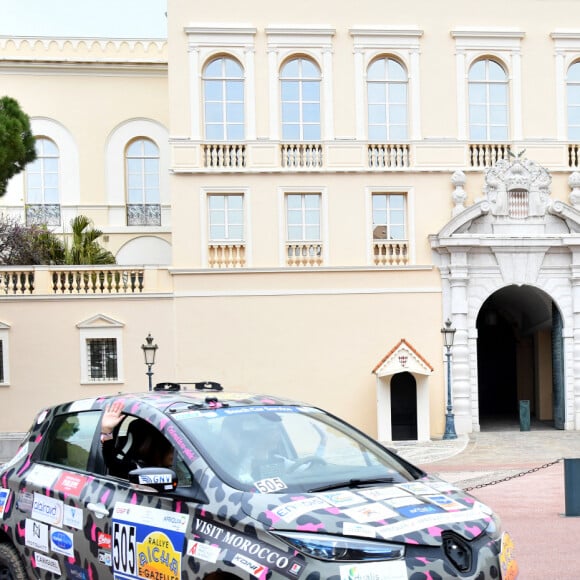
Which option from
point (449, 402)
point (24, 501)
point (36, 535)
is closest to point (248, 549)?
point (36, 535)

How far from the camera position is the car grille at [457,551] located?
213 inches

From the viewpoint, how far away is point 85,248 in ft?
95.1

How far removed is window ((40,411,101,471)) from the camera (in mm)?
6977

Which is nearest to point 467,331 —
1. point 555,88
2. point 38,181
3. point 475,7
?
point 555,88

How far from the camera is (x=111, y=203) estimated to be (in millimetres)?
33000

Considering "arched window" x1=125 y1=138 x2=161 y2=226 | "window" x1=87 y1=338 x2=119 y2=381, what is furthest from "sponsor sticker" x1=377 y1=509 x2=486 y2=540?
"arched window" x1=125 y1=138 x2=161 y2=226

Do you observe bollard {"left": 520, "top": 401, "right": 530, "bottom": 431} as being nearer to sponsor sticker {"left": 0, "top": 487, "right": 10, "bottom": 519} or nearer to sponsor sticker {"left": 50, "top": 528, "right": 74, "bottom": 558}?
sponsor sticker {"left": 0, "top": 487, "right": 10, "bottom": 519}

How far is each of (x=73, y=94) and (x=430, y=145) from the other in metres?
12.6

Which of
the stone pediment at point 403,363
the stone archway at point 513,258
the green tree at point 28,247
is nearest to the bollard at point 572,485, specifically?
the stone pediment at point 403,363

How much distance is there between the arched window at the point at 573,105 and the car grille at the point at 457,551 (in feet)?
81.8

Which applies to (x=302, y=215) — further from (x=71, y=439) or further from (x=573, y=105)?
(x=71, y=439)

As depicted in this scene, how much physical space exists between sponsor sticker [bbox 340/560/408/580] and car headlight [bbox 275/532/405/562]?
0.11 feet

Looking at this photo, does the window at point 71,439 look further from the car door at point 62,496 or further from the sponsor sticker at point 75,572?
the sponsor sticker at point 75,572

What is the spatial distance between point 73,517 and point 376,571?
242 centimetres
